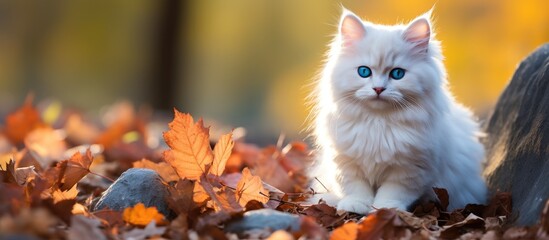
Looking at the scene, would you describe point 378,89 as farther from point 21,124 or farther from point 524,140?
point 21,124

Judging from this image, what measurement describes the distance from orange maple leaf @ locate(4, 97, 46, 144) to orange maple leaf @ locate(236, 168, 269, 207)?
2.96 m

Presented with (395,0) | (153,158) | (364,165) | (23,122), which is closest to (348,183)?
(364,165)

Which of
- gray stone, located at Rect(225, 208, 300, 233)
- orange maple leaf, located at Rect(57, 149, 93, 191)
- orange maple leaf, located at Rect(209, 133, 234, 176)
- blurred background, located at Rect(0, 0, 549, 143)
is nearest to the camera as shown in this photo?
gray stone, located at Rect(225, 208, 300, 233)

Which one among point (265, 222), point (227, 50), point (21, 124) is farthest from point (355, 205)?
point (227, 50)

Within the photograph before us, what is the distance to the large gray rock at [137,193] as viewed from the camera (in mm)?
2908

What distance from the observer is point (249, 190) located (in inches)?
115

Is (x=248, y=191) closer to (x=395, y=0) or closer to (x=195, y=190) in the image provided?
(x=195, y=190)

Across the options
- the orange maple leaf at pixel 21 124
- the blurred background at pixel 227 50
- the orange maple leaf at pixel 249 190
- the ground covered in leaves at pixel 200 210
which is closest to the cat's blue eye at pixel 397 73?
the ground covered in leaves at pixel 200 210

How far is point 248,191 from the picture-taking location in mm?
2926

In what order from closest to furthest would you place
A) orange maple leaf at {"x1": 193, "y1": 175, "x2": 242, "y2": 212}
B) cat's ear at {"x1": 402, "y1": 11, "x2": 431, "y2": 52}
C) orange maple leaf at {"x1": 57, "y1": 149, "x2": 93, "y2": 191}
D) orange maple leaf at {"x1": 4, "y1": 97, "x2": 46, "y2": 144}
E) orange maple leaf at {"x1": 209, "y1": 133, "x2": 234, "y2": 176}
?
orange maple leaf at {"x1": 193, "y1": 175, "x2": 242, "y2": 212} → orange maple leaf at {"x1": 209, "y1": 133, "x2": 234, "y2": 176} → orange maple leaf at {"x1": 57, "y1": 149, "x2": 93, "y2": 191} → cat's ear at {"x1": 402, "y1": 11, "x2": 431, "y2": 52} → orange maple leaf at {"x1": 4, "y1": 97, "x2": 46, "y2": 144}

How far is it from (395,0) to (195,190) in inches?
407

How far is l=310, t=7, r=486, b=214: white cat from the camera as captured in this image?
3.14 meters

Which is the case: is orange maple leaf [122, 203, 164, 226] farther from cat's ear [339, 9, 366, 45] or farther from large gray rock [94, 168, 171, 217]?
cat's ear [339, 9, 366, 45]

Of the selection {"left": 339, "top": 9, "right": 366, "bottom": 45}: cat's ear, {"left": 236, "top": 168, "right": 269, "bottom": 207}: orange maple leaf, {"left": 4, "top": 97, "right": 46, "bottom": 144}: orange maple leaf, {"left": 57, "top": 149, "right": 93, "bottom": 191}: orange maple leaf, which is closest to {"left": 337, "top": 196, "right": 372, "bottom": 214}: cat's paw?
{"left": 236, "top": 168, "right": 269, "bottom": 207}: orange maple leaf
